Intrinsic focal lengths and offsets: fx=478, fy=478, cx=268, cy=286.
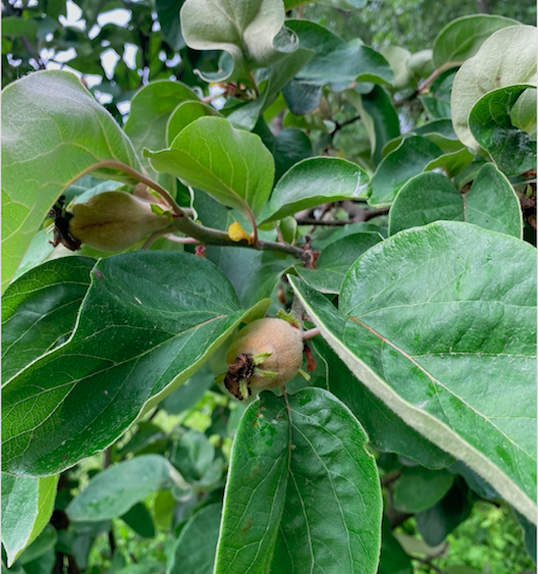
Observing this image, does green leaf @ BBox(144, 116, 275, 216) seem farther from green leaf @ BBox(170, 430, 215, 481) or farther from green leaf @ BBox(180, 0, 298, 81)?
green leaf @ BBox(170, 430, 215, 481)

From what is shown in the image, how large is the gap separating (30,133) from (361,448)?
0.30 meters

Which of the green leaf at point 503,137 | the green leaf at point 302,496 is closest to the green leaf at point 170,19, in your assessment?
the green leaf at point 503,137

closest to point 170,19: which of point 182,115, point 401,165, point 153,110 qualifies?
point 153,110

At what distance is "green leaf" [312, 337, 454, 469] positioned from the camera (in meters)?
0.39

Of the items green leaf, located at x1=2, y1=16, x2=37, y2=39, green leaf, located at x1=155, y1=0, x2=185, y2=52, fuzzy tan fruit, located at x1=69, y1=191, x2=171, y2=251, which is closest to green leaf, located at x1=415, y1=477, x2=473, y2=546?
fuzzy tan fruit, located at x1=69, y1=191, x2=171, y2=251

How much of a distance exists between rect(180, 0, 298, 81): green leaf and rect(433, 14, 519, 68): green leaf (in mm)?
313

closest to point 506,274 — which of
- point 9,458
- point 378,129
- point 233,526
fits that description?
point 233,526

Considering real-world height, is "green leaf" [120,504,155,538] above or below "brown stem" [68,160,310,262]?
below

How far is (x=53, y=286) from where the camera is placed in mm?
423

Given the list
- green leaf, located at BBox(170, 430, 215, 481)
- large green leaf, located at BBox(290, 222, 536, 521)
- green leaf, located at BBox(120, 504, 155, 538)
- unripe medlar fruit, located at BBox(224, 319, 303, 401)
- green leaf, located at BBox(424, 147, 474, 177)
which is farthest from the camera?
green leaf, located at BBox(120, 504, 155, 538)

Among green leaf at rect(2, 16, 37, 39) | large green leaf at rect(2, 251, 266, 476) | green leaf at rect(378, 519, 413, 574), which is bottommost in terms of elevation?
green leaf at rect(378, 519, 413, 574)

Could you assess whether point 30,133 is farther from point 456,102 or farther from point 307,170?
point 456,102

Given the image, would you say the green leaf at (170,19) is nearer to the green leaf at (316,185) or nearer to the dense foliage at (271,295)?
the dense foliage at (271,295)

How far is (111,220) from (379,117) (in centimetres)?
48
